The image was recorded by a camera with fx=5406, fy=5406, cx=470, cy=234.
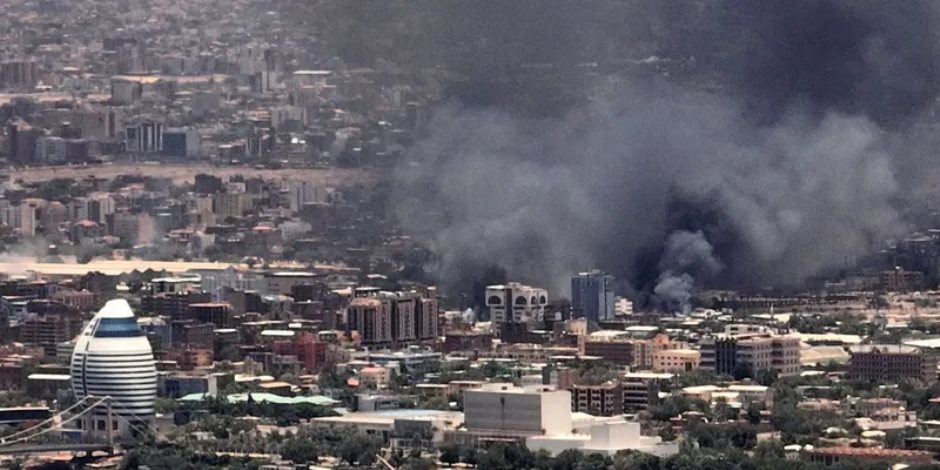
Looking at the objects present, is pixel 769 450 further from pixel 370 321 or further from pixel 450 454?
pixel 370 321

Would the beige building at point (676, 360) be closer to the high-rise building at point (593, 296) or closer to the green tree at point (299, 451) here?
the high-rise building at point (593, 296)

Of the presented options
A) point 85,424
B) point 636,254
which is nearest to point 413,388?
point 85,424

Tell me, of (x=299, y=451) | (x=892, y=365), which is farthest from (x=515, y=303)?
(x=299, y=451)

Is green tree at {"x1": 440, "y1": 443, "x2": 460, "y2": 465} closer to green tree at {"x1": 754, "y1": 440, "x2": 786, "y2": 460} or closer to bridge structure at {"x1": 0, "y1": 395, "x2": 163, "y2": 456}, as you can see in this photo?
green tree at {"x1": 754, "y1": 440, "x2": 786, "y2": 460}

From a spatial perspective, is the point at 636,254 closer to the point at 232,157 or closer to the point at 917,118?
the point at 917,118

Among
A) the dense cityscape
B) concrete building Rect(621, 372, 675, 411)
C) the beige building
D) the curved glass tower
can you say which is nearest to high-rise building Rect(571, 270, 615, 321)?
the dense cityscape

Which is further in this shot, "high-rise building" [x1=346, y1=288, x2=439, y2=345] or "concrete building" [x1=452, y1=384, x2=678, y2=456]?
"high-rise building" [x1=346, y1=288, x2=439, y2=345]
